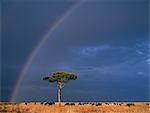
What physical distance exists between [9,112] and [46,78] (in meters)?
47.2

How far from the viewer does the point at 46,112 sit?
50.0 metres

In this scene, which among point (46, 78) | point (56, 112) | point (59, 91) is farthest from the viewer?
point (46, 78)

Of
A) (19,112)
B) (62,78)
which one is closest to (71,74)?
(62,78)

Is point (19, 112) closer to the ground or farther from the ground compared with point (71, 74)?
closer to the ground

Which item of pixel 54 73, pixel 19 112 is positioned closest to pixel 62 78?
pixel 54 73

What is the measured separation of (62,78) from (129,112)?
1778 inches

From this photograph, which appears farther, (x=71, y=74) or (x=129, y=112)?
(x=71, y=74)

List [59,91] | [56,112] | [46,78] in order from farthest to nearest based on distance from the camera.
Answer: [46,78] → [59,91] → [56,112]

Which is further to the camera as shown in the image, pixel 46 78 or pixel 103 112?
pixel 46 78

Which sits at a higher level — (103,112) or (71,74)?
(71,74)

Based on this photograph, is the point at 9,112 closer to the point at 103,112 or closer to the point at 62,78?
the point at 103,112

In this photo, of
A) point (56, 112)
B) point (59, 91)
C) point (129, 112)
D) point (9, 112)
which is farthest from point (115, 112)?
point (59, 91)

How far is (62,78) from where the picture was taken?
308ft

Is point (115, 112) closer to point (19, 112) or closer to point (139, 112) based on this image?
point (139, 112)
